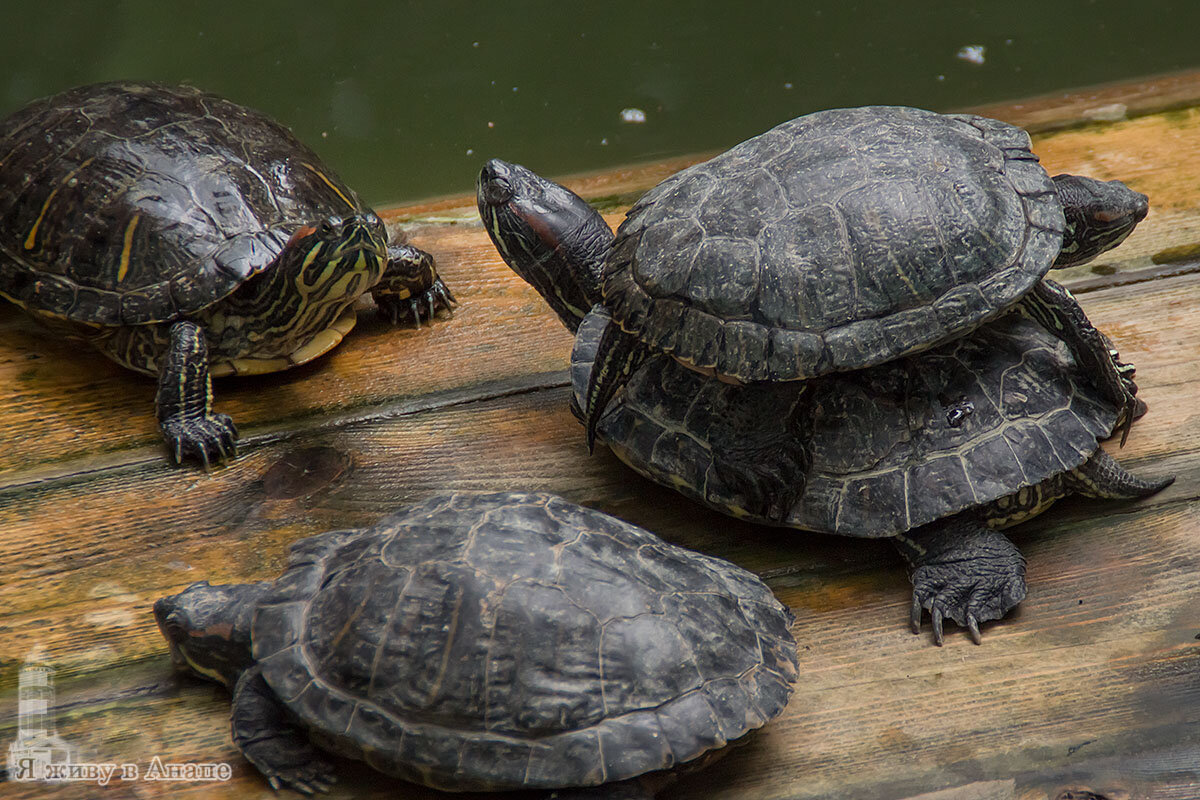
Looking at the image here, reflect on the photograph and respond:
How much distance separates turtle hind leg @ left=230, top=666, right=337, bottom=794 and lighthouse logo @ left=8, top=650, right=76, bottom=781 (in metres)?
0.34

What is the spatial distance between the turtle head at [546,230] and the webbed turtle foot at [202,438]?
2.97 ft

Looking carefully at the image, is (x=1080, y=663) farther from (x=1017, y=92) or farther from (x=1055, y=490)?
(x=1017, y=92)

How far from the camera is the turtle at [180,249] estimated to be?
2.65m

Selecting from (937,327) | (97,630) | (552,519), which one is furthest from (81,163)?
(937,327)

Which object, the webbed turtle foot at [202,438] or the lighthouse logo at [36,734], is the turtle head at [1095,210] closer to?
the webbed turtle foot at [202,438]

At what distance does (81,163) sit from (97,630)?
1.43 meters

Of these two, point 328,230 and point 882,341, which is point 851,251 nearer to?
point 882,341

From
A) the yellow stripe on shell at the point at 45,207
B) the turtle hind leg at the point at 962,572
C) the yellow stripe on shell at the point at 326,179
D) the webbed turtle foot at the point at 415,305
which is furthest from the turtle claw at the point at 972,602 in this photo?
the yellow stripe on shell at the point at 45,207

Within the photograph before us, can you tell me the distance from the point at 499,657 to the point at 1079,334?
146 centimetres

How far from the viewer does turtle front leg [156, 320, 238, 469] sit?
8.29ft

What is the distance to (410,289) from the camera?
9.86 ft

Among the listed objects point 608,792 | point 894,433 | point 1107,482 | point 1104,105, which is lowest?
point 608,792

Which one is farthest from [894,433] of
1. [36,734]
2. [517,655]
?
[36,734]

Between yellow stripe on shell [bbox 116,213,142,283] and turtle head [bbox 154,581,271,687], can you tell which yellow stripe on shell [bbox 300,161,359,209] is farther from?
turtle head [bbox 154,581,271,687]
